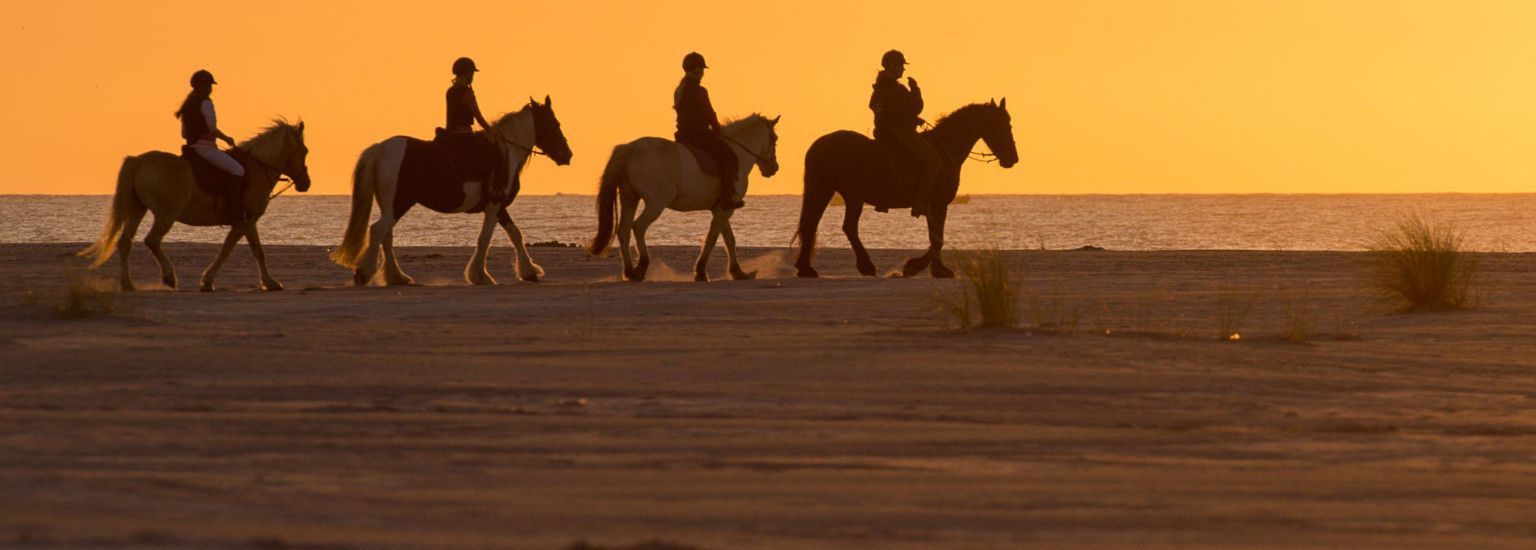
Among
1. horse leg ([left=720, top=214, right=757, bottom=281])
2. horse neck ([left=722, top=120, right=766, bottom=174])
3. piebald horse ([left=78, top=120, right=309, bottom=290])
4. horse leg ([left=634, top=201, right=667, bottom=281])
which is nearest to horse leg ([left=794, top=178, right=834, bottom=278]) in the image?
horse leg ([left=720, top=214, right=757, bottom=281])

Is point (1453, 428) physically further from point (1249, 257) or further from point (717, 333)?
point (1249, 257)

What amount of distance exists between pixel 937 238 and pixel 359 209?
4.98 m

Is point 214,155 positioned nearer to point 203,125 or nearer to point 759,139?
point 203,125

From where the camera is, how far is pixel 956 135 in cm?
2062

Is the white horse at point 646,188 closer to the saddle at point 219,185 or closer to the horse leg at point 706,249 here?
the horse leg at point 706,249

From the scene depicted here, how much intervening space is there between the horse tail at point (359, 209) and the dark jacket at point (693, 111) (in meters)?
2.56

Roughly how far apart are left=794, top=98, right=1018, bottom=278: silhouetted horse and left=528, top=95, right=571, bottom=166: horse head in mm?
2102

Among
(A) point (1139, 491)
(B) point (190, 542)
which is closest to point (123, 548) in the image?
(B) point (190, 542)

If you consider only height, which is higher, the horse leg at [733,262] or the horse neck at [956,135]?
A: the horse neck at [956,135]

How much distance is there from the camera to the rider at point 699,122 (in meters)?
19.3

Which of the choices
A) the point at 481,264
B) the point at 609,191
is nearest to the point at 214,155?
the point at 481,264

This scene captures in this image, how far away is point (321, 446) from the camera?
24.2 ft

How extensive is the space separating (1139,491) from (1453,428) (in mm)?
2347

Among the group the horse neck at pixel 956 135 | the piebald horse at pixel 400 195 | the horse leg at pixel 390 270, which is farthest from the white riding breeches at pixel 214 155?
the horse neck at pixel 956 135
